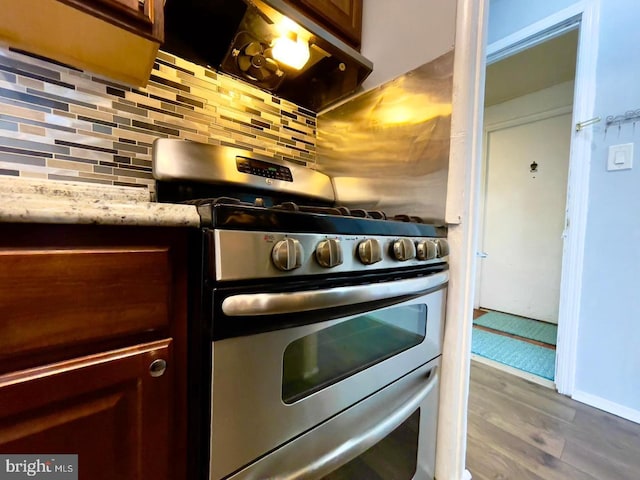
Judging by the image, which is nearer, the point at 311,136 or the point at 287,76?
the point at 287,76

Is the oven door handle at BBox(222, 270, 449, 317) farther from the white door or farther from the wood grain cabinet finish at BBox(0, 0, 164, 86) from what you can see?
the white door

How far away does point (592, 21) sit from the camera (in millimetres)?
1451

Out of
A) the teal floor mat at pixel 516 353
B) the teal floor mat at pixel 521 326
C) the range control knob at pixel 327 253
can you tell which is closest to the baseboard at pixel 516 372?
the teal floor mat at pixel 516 353

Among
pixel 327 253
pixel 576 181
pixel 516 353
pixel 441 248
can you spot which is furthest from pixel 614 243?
pixel 327 253

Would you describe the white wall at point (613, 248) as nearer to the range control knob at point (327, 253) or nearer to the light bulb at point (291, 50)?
the light bulb at point (291, 50)

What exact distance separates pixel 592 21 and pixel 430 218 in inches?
62.0

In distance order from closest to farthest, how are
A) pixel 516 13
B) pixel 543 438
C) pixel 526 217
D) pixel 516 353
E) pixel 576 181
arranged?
pixel 543 438
pixel 576 181
pixel 516 13
pixel 516 353
pixel 526 217

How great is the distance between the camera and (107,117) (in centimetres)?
83

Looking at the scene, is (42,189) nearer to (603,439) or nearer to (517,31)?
(603,439)

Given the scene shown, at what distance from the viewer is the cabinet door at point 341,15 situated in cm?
95

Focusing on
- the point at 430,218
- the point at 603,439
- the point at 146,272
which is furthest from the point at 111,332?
the point at 603,439

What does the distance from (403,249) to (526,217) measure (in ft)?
9.43

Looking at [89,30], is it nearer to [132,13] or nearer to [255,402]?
[132,13]

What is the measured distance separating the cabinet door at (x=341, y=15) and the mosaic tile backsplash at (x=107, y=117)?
Answer: 14.1 inches
